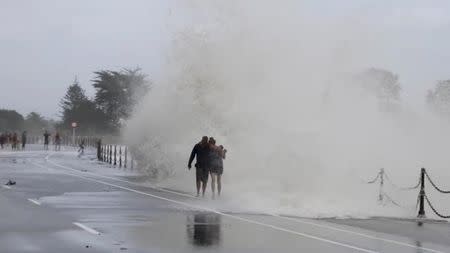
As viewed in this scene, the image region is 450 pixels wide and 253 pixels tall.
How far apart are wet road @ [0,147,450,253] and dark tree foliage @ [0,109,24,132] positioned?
5619 inches

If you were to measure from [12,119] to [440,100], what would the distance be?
13124cm

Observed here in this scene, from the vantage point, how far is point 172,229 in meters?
13.9

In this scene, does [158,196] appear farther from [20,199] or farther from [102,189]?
[20,199]

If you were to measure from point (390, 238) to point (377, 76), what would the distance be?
2454cm

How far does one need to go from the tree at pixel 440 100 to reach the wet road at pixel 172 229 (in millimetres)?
29088

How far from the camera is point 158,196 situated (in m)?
21.8

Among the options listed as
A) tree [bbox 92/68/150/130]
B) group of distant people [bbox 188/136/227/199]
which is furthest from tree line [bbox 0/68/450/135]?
group of distant people [bbox 188/136/227/199]

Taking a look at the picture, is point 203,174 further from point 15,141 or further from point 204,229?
point 15,141

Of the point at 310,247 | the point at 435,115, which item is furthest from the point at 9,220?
the point at 435,115

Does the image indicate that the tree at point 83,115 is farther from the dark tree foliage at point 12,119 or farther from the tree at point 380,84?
the tree at point 380,84

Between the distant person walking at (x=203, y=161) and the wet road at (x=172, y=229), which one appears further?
the distant person walking at (x=203, y=161)

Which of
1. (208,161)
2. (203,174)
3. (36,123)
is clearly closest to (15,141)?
(203,174)

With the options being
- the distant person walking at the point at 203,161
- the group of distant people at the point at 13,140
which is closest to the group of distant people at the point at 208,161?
the distant person walking at the point at 203,161

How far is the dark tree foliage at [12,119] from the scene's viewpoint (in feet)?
519
